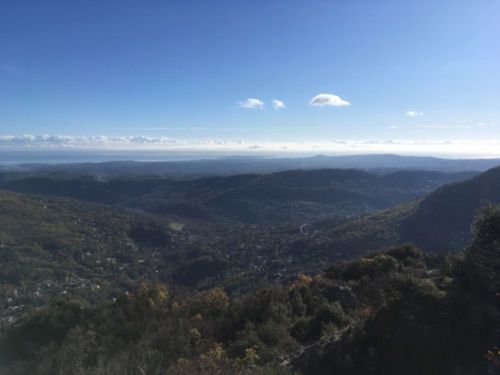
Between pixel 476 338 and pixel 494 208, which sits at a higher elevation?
pixel 494 208

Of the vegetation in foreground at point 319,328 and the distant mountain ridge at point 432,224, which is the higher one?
the vegetation in foreground at point 319,328

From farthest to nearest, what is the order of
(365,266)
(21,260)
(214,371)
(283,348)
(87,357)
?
(21,260) → (365,266) → (87,357) → (283,348) → (214,371)

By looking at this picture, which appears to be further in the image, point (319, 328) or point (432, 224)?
point (432, 224)

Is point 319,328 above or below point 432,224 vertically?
above

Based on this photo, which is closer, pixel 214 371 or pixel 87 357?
pixel 214 371

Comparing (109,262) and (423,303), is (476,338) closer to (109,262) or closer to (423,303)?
(423,303)

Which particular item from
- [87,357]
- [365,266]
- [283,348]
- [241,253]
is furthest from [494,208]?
[241,253]

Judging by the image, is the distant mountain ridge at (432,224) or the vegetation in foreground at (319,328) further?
the distant mountain ridge at (432,224)

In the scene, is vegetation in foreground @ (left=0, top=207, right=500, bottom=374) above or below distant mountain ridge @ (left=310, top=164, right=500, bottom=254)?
above

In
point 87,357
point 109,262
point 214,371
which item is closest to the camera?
point 214,371

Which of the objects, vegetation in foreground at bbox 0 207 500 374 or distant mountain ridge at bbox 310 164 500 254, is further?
distant mountain ridge at bbox 310 164 500 254

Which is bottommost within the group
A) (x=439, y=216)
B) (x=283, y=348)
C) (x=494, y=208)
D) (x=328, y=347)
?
(x=439, y=216)
